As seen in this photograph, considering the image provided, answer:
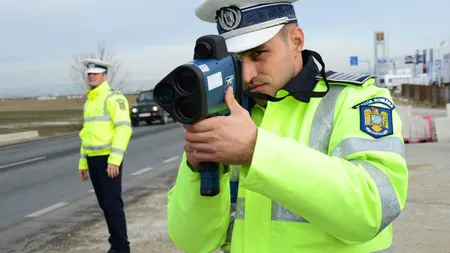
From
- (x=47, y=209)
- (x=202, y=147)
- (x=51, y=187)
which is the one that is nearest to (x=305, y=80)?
(x=202, y=147)

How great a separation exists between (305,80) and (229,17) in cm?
32

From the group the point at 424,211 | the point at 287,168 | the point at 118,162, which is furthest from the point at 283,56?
the point at 424,211

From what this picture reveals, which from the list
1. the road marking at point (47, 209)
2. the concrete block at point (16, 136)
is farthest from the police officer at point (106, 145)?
the concrete block at point (16, 136)

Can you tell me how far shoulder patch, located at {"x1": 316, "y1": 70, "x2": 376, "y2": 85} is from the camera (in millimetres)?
1752

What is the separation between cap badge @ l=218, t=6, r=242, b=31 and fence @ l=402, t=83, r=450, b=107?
33.5 meters

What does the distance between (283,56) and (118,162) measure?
402 centimetres

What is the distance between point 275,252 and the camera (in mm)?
1713

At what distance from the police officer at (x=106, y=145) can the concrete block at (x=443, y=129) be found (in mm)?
9927

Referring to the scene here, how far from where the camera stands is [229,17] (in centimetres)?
181

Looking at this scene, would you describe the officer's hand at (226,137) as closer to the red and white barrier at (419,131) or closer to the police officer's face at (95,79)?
the police officer's face at (95,79)

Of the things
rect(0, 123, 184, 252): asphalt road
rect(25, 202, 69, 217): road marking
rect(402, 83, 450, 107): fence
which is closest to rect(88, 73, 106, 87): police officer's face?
rect(0, 123, 184, 252): asphalt road

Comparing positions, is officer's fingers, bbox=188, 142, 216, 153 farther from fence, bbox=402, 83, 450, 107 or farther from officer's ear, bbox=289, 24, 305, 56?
fence, bbox=402, 83, 450, 107

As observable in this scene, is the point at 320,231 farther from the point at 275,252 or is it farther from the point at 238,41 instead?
the point at 238,41

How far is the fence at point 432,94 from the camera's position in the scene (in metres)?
34.0
